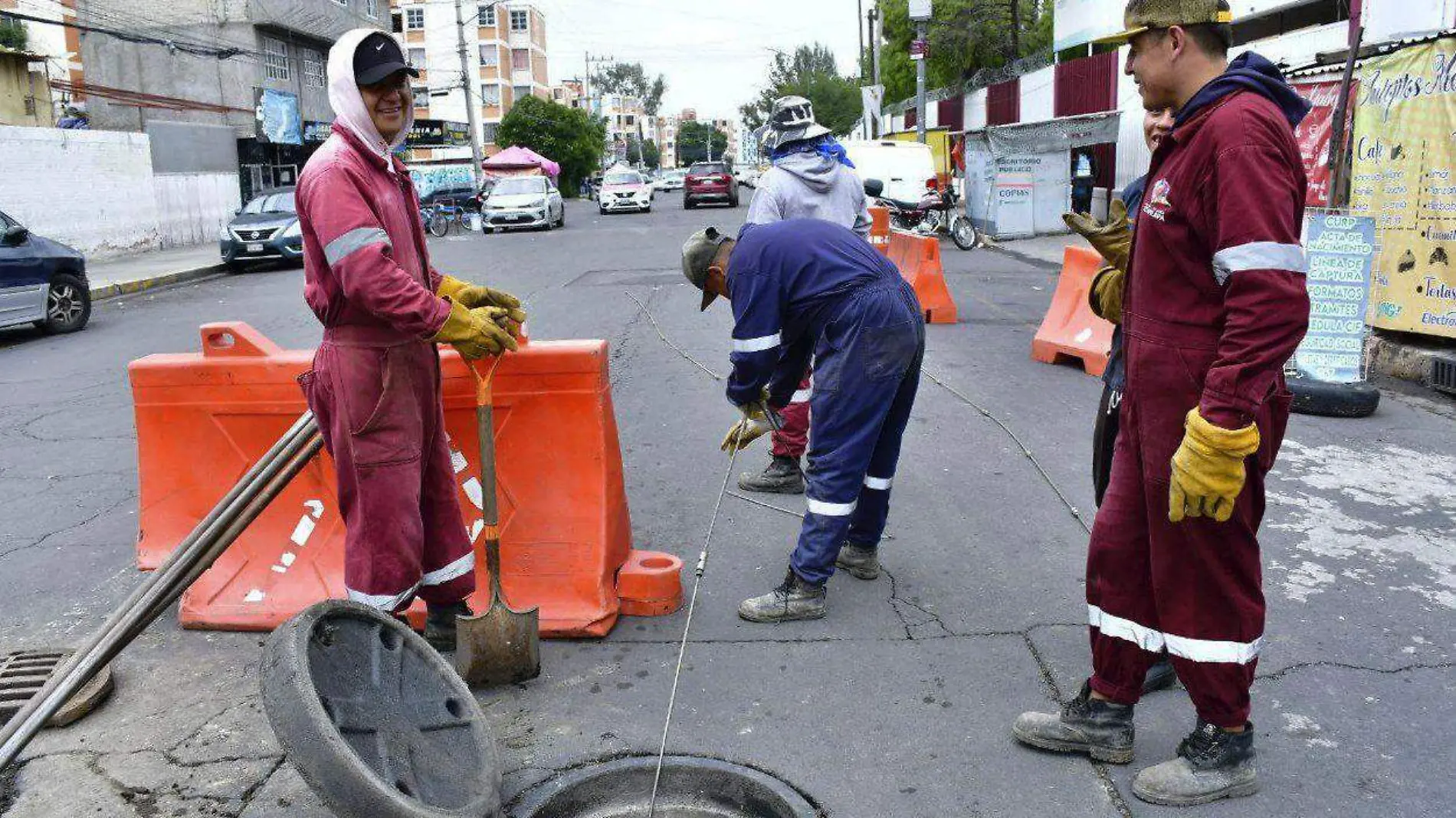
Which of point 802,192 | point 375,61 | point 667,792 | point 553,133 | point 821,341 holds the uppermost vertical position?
point 553,133

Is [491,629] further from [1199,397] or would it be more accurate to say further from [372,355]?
[1199,397]

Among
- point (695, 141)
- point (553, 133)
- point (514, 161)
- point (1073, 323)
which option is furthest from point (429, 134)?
point (695, 141)

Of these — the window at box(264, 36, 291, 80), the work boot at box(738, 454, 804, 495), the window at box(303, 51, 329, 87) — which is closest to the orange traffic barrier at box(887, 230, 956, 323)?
the work boot at box(738, 454, 804, 495)

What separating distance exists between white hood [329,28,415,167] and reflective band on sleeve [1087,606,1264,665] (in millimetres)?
2667

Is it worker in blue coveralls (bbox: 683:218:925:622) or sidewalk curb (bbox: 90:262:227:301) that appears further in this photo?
sidewalk curb (bbox: 90:262:227:301)

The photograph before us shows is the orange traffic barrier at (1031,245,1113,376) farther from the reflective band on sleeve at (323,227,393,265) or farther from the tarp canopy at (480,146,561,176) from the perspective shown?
the tarp canopy at (480,146,561,176)

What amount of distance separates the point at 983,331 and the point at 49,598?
8.61 metres

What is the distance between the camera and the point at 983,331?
437 inches

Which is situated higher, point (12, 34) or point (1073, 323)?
point (12, 34)

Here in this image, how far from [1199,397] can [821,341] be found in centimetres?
168

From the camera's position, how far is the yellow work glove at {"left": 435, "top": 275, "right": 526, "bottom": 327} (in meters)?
3.79

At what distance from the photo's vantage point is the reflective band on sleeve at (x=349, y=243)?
3.20 meters

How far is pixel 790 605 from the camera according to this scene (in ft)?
13.9

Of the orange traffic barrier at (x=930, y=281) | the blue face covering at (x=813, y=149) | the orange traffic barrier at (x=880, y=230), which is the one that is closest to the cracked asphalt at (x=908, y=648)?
the blue face covering at (x=813, y=149)
